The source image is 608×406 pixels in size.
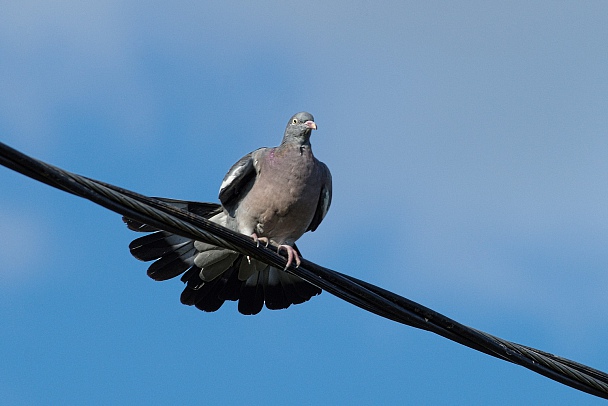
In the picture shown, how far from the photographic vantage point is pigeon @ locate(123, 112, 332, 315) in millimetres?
7898

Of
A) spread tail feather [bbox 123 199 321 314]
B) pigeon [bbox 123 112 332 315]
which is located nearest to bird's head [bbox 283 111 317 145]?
pigeon [bbox 123 112 332 315]

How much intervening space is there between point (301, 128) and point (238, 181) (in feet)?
2.34

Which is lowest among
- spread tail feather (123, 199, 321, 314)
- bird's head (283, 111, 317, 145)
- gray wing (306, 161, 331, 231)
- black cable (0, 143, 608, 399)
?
black cable (0, 143, 608, 399)

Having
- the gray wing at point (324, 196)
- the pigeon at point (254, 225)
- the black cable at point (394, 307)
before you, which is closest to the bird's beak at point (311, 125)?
the pigeon at point (254, 225)

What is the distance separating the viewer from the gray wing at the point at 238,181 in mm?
8023

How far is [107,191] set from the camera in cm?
445

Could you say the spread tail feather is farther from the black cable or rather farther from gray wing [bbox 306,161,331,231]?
the black cable

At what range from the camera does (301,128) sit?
326 inches

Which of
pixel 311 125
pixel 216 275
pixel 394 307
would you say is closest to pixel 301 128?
pixel 311 125

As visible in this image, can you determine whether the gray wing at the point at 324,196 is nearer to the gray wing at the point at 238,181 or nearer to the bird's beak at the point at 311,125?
the bird's beak at the point at 311,125

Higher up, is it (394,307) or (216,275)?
(216,275)

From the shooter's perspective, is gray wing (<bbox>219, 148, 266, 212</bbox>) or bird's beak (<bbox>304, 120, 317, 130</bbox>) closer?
gray wing (<bbox>219, 148, 266, 212</bbox>)

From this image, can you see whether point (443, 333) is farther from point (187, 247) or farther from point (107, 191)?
point (187, 247)

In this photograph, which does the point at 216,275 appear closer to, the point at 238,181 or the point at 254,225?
the point at 254,225
